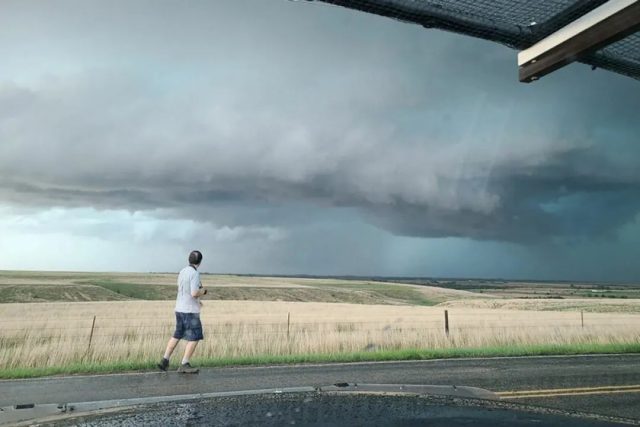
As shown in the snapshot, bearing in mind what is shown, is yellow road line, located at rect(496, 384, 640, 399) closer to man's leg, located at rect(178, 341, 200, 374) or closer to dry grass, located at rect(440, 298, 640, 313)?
man's leg, located at rect(178, 341, 200, 374)

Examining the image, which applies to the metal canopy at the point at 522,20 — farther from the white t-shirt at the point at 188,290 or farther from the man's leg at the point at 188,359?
the man's leg at the point at 188,359

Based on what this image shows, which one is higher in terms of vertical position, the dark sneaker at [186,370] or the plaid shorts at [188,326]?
the plaid shorts at [188,326]

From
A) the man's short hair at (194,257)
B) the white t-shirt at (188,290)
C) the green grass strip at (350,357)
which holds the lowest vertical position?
the green grass strip at (350,357)

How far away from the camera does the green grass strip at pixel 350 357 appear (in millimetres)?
9445

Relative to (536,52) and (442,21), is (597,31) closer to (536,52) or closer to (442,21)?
(536,52)

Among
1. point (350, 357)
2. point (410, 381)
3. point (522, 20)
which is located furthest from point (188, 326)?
point (522, 20)

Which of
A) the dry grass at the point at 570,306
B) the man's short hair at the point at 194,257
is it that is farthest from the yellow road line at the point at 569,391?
the dry grass at the point at 570,306

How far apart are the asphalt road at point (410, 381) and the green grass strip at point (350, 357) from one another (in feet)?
2.22

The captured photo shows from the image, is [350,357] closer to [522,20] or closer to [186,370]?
[186,370]

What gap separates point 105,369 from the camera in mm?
9516

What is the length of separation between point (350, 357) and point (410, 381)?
10.7 feet

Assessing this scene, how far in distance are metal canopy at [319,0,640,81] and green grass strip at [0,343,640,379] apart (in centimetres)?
732

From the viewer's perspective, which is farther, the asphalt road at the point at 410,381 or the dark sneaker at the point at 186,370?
the dark sneaker at the point at 186,370

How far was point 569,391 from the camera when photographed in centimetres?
736
